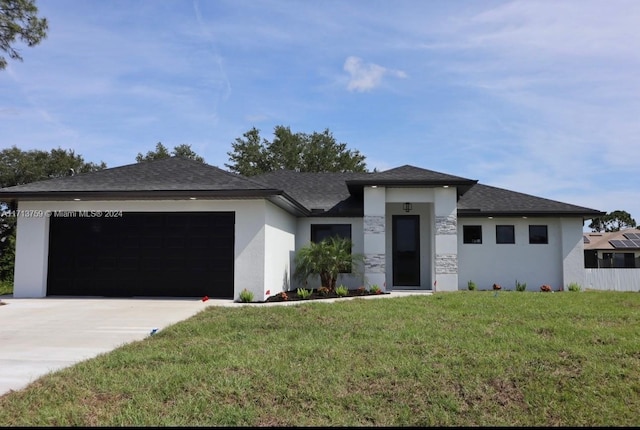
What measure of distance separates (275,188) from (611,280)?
47.3 feet

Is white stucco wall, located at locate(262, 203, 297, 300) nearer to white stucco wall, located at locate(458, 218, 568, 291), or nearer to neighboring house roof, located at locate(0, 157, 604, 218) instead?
neighboring house roof, located at locate(0, 157, 604, 218)

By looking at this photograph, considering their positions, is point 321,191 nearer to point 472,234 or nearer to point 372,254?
point 372,254

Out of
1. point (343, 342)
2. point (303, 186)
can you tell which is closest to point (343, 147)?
point (303, 186)

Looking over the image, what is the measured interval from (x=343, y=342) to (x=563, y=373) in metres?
2.90

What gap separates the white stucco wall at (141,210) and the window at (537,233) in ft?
33.3

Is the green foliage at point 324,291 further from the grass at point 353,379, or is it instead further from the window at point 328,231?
the grass at point 353,379

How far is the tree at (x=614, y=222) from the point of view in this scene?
68875 millimetres

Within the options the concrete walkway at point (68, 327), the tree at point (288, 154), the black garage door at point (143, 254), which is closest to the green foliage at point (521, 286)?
the black garage door at point (143, 254)

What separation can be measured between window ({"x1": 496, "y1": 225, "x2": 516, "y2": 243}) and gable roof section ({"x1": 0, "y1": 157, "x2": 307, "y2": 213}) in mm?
8391

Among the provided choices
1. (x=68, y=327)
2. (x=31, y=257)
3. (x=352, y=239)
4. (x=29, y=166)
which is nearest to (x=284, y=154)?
(x=29, y=166)

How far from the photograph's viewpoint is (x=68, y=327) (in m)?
8.62

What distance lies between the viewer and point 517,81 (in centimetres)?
1341

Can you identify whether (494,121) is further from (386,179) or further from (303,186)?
(303,186)

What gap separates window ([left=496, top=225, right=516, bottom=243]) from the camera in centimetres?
1741
